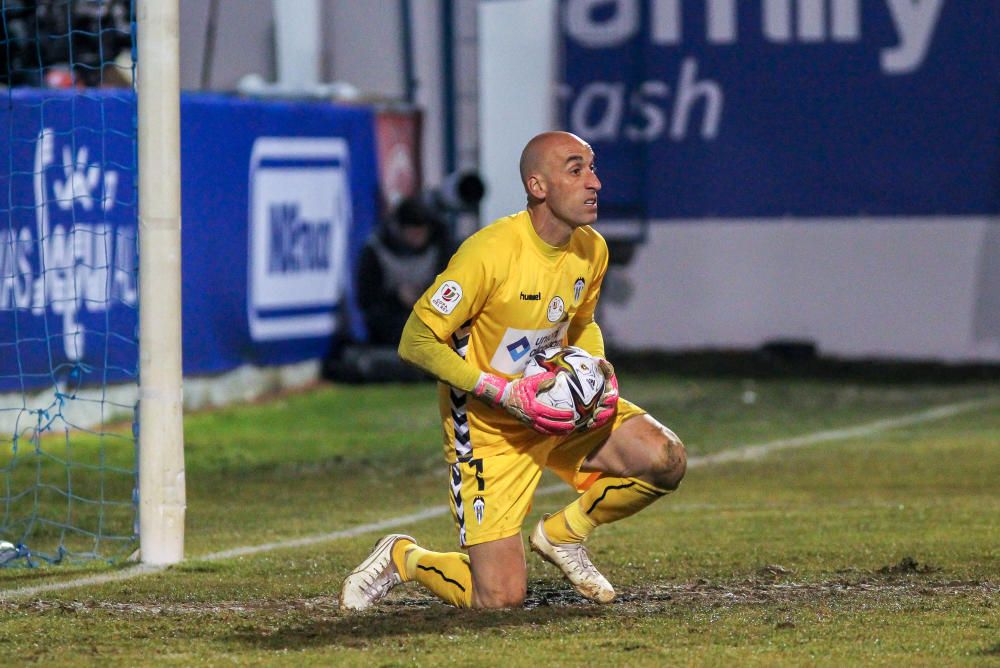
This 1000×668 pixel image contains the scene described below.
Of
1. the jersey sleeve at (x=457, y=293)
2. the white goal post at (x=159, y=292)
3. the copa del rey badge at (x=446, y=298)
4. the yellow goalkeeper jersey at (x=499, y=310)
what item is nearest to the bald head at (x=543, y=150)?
the yellow goalkeeper jersey at (x=499, y=310)

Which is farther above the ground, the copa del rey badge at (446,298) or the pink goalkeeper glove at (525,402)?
→ the copa del rey badge at (446,298)

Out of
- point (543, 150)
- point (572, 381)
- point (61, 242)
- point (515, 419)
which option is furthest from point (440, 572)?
point (61, 242)

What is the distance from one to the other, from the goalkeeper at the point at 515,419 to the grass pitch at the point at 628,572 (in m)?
0.15

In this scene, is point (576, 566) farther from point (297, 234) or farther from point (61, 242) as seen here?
point (297, 234)

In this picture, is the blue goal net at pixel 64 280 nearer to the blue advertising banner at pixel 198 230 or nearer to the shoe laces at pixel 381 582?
the blue advertising banner at pixel 198 230

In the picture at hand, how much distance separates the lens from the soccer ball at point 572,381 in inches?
259

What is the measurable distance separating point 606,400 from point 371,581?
1084 mm

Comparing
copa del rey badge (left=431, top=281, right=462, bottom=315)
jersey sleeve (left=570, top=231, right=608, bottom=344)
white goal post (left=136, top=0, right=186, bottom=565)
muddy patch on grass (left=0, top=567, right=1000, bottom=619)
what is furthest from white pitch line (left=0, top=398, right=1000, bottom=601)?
jersey sleeve (left=570, top=231, right=608, bottom=344)

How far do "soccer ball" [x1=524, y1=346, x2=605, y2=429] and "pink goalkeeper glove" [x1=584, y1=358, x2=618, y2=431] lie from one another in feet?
0.09

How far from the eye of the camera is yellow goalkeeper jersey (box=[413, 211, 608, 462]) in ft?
21.9

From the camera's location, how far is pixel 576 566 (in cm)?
688

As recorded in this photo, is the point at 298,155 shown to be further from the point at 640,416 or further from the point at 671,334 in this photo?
the point at 640,416

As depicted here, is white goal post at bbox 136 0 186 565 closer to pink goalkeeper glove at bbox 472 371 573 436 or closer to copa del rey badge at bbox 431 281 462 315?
copa del rey badge at bbox 431 281 462 315

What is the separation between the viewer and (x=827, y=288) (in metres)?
19.3
